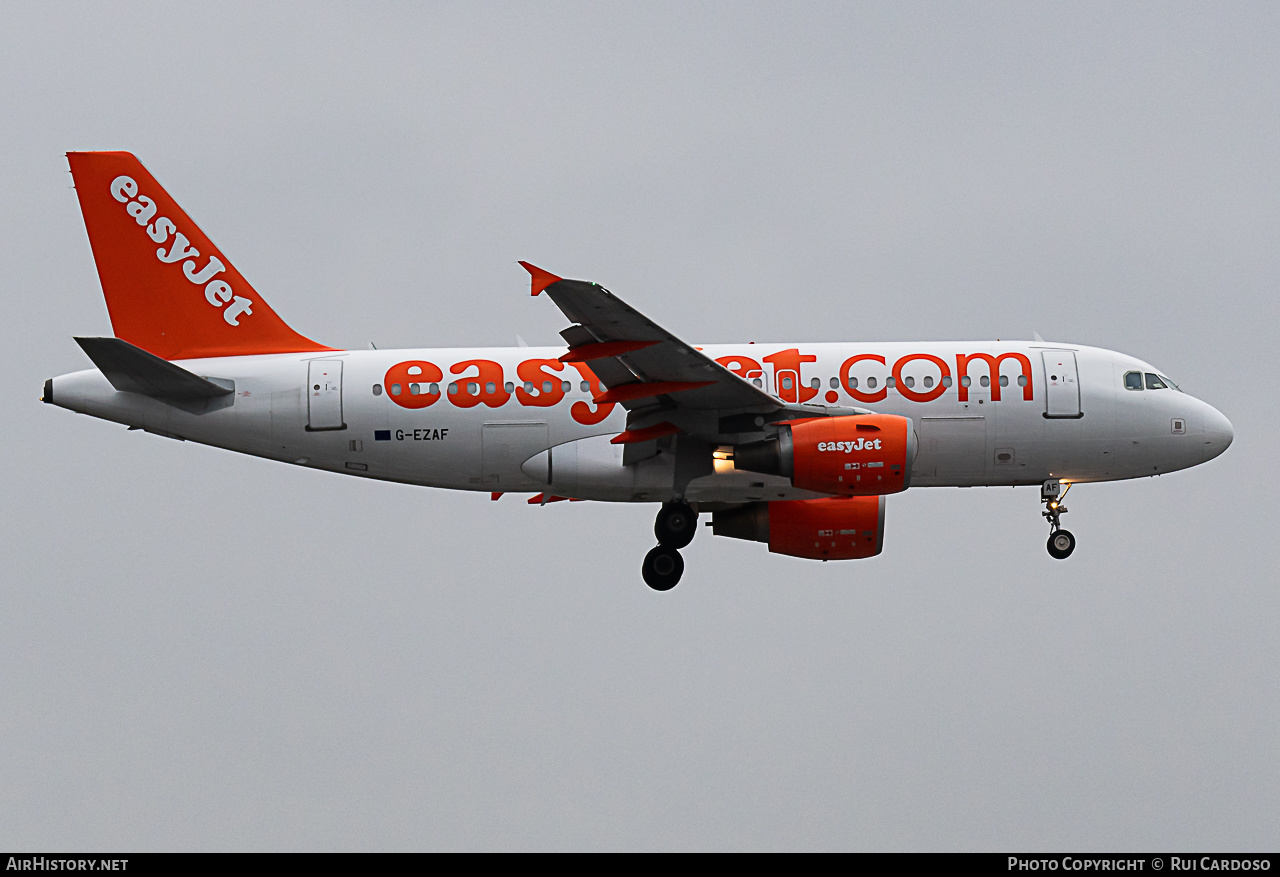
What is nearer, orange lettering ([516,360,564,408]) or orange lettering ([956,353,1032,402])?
orange lettering ([956,353,1032,402])

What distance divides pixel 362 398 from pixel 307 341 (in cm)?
276

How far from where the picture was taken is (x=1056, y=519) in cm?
3591

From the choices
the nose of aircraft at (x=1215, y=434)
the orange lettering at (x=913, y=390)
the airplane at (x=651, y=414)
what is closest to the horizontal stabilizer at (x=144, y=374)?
the airplane at (x=651, y=414)

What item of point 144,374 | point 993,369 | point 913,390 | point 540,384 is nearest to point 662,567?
point 540,384

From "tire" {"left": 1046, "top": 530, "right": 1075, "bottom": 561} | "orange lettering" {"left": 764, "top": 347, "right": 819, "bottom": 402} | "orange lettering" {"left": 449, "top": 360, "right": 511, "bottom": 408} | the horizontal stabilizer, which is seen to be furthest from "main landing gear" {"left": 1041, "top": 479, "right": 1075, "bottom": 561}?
the horizontal stabilizer

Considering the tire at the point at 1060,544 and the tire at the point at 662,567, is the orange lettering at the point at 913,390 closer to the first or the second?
the tire at the point at 1060,544

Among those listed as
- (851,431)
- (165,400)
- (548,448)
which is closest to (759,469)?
(851,431)

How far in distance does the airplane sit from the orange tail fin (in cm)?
8

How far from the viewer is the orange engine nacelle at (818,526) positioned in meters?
36.6

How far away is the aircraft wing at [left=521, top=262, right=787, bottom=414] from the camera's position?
1186 inches

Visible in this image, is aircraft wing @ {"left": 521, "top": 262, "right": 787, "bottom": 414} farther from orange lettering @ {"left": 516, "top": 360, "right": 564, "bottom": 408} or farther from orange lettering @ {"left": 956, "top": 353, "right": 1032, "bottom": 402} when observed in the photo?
orange lettering @ {"left": 956, "top": 353, "right": 1032, "bottom": 402}

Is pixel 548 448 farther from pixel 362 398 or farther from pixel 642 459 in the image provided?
pixel 362 398

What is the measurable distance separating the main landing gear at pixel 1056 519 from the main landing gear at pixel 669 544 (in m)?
7.82

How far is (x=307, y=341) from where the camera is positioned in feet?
122
